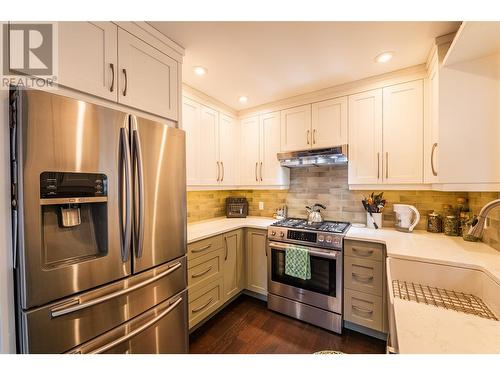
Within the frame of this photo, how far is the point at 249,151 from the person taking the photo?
2678mm

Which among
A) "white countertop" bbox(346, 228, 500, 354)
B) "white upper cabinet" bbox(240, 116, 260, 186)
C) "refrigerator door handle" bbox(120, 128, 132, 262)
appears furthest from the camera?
"white upper cabinet" bbox(240, 116, 260, 186)

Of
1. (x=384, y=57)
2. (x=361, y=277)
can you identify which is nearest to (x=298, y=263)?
(x=361, y=277)

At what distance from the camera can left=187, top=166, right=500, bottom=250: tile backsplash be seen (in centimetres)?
198

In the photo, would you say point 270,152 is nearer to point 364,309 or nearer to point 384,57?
point 384,57

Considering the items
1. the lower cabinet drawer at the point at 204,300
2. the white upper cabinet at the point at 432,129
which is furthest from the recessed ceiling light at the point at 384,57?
the lower cabinet drawer at the point at 204,300

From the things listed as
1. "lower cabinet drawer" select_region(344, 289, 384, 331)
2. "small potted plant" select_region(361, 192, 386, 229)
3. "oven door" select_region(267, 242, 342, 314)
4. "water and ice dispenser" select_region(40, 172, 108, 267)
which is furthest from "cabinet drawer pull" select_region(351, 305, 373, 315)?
"water and ice dispenser" select_region(40, 172, 108, 267)

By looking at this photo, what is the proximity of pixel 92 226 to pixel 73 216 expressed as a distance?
10 cm

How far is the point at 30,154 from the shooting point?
2.61 ft

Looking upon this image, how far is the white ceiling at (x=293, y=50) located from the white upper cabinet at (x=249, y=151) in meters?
0.59

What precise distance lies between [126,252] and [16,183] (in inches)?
20.3

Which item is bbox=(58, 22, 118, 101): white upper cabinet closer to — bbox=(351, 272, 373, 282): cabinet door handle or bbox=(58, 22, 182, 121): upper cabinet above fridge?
bbox=(58, 22, 182, 121): upper cabinet above fridge

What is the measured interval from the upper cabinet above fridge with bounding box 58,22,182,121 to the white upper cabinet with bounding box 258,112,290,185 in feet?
4.16
